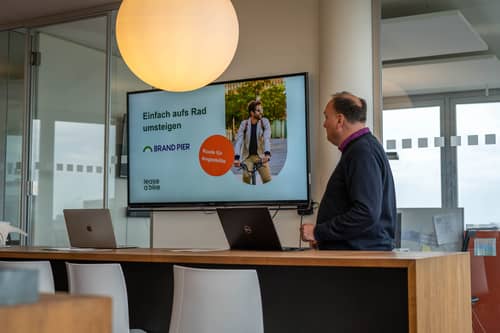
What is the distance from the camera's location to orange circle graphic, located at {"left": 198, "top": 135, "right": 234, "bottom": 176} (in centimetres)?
566

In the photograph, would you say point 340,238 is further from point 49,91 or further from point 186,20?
point 49,91

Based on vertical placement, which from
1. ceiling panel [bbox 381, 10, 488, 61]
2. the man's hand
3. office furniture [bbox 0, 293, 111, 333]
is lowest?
the man's hand

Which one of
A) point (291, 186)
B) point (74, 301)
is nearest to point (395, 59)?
point (291, 186)

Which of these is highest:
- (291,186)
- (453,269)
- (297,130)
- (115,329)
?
(297,130)

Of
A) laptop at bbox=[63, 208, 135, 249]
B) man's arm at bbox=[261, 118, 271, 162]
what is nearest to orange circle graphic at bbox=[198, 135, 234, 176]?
man's arm at bbox=[261, 118, 271, 162]

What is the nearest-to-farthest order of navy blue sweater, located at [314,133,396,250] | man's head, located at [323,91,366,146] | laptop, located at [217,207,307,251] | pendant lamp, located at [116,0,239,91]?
1. laptop, located at [217,207,307,251]
2. navy blue sweater, located at [314,133,396,250]
3. pendant lamp, located at [116,0,239,91]
4. man's head, located at [323,91,366,146]

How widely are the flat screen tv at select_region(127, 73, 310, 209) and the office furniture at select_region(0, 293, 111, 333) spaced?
4531 millimetres

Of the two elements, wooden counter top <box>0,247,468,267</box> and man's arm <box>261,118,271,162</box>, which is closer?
wooden counter top <box>0,247,468,267</box>

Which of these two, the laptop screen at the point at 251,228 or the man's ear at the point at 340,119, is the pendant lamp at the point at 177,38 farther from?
the laptop screen at the point at 251,228

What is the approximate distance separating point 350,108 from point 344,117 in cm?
5

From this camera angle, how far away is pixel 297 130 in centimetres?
535

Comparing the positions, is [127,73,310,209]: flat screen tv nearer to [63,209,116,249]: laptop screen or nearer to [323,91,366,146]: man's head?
[323,91,366,146]: man's head

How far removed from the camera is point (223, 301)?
8.68ft

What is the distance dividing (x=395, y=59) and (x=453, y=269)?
8.87 feet
